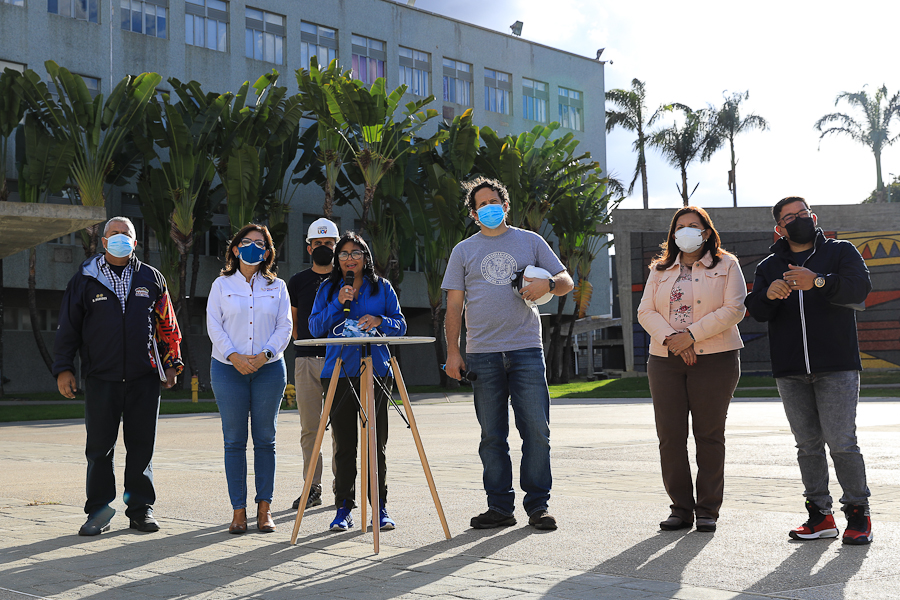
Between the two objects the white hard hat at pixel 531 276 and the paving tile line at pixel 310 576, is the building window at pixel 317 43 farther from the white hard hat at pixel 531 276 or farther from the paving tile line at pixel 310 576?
Result: the paving tile line at pixel 310 576

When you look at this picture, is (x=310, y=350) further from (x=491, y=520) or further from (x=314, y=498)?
(x=491, y=520)

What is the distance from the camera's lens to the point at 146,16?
37.3 m

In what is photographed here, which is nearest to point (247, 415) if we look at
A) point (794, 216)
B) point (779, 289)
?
point (779, 289)

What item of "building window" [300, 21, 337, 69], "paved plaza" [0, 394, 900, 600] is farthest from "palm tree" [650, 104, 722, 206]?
"paved plaza" [0, 394, 900, 600]

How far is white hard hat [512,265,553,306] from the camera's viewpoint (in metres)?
5.88

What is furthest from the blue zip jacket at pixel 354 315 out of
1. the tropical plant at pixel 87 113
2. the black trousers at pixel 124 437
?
the tropical plant at pixel 87 113

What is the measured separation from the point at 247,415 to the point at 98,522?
45.0 inches

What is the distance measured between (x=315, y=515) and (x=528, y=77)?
154 feet

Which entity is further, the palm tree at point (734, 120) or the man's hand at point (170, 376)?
the palm tree at point (734, 120)

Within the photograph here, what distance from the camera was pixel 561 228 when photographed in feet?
135

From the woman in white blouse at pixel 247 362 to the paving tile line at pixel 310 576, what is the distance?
0.53 meters

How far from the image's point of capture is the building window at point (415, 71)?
45625mm

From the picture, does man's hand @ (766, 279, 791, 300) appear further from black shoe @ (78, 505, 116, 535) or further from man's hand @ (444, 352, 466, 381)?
black shoe @ (78, 505, 116, 535)

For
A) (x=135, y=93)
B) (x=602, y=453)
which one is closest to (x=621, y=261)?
(x=135, y=93)
